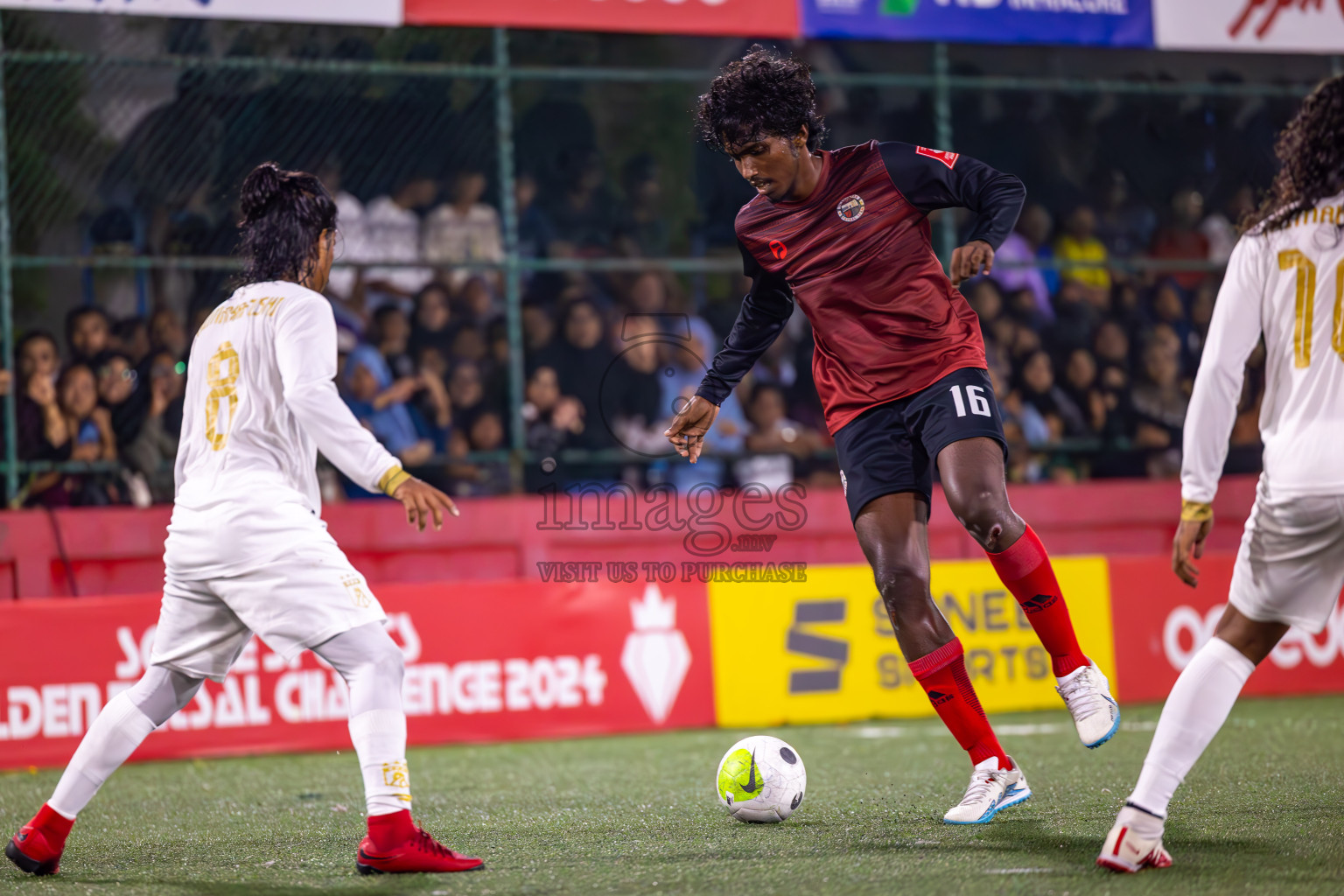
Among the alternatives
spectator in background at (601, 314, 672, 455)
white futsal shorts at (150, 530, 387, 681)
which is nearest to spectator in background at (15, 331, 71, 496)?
A: spectator in background at (601, 314, 672, 455)

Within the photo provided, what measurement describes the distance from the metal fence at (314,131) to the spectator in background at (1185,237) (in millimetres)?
213

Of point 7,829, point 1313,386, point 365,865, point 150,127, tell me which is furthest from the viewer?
point 150,127

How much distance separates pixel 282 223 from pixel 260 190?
13 cm

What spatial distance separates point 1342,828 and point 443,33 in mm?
7838

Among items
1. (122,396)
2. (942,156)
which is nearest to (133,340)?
(122,396)

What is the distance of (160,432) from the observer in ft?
28.8

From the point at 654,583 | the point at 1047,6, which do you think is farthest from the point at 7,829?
the point at 1047,6

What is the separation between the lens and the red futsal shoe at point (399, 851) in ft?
12.4

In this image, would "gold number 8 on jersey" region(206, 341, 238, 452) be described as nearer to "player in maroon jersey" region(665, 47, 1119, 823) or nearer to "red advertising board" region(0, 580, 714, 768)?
"player in maroon jersey" region(665, 47, 1119, 823)

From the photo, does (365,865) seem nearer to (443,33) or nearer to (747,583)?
(747,583)

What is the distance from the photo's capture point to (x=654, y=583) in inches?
325

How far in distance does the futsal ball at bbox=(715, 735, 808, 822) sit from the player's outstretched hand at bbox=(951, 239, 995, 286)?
1693mm

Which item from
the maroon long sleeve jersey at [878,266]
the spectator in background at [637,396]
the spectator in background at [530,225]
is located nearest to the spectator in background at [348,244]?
the spectator in background at [530,225]

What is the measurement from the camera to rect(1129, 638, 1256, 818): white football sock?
3.47 m
